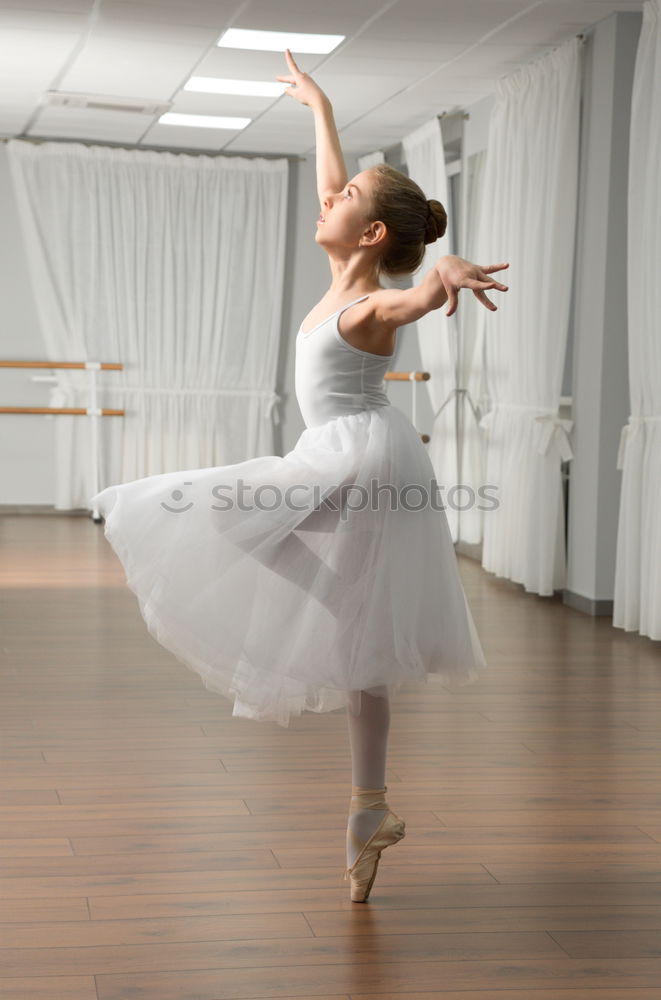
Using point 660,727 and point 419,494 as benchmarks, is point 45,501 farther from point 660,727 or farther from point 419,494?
point 419,494

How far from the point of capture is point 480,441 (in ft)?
24.7

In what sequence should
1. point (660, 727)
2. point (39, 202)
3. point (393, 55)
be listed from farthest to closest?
point (39, 202)
point (393, 55)
point (660, 727)

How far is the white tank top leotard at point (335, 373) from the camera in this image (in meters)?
2.38

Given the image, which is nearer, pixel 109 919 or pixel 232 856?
pixel 109 919

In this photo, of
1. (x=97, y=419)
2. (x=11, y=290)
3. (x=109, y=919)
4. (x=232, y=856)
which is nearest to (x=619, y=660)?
(x=232, y=856)

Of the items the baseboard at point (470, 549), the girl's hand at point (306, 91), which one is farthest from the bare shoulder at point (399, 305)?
the baseboard at point (470, 549)

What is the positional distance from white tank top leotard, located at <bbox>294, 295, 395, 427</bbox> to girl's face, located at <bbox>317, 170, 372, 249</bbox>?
5.7 inches

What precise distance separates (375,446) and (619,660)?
275cm

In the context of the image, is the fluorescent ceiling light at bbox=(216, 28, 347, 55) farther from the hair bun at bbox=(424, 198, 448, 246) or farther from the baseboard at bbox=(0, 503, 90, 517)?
the baseboard at bbox=(0, 503, 90, 517)

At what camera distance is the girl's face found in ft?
7.96

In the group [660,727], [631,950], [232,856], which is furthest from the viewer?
[660,727]

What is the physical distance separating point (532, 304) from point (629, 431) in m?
1.20

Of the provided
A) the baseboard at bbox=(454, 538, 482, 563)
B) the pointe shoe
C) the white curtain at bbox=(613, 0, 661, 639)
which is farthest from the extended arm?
the baseboard at bbox=(454, 538, 482, 563)

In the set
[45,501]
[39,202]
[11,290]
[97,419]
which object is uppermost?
[39,202]
